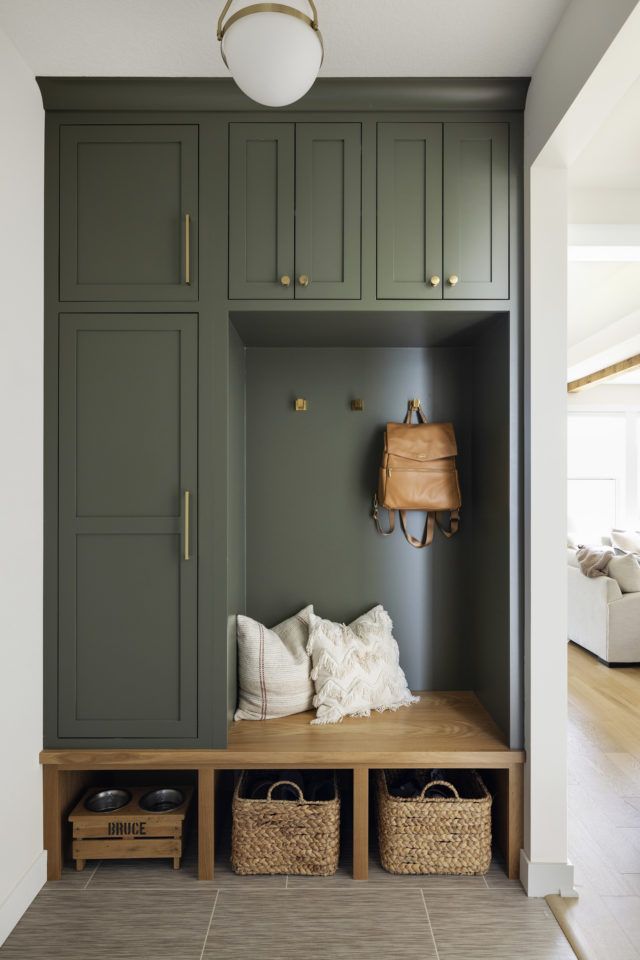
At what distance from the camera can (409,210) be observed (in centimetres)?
223

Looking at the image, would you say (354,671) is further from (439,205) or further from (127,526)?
(439,205)

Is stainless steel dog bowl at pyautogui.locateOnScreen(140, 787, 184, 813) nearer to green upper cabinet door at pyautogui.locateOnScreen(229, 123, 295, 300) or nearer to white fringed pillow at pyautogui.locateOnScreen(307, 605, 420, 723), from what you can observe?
white fringed pillow at pyautogui.locateOnScreen(307, 605, 420, 723)

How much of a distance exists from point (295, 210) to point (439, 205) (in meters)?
0.49

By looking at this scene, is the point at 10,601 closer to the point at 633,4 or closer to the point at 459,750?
the point at 459,750

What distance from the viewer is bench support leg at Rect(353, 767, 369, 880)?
7.30ft

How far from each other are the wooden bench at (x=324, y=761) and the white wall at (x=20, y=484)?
3.5 inches

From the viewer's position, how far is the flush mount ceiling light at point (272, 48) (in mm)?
1457

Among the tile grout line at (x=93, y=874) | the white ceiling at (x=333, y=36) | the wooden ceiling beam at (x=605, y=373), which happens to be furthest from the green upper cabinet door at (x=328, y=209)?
the wooden ceiling beam at (x=605, y=373)

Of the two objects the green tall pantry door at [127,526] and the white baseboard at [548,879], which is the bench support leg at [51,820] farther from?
the white baseboard at [548,879]

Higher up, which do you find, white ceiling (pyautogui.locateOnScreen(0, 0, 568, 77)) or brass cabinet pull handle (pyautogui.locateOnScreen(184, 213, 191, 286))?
white ceiling (pyautogui.locateOnScreen(0, 0, 568, 77))

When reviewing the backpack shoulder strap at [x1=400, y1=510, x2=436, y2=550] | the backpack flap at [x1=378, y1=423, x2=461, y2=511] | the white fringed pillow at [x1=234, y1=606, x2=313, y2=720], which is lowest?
the white fringed pillow at [x1=234, y1=606, x2=313, y2=720]

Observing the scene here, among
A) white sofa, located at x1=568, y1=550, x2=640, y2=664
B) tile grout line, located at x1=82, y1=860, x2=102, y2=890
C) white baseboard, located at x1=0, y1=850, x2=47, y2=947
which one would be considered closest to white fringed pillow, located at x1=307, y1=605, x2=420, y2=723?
tile grout line, located at x1=82, y1=860, x2=102, y2=890

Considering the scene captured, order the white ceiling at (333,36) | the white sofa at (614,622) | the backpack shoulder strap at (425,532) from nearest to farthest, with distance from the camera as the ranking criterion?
the white ceiling at (333,36), the backpack shoulder strap at (425,532), the white sofa at (614,622)

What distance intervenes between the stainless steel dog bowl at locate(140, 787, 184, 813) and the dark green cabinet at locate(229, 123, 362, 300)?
6.03ft
